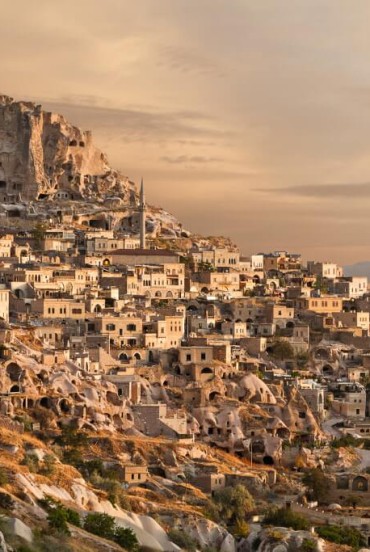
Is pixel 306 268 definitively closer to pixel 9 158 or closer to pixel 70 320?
pixel 9 158

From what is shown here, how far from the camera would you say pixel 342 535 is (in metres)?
54.7

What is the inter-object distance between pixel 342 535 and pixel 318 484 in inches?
Result: 252

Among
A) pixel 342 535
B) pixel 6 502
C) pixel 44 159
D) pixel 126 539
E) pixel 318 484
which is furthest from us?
pixel 44 159

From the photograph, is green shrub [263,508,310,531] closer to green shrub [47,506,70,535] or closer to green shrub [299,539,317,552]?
green shrub [299,539,317,552]

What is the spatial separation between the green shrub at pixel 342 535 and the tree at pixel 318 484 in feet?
15.0

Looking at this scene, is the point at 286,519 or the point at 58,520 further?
the point at 286,519

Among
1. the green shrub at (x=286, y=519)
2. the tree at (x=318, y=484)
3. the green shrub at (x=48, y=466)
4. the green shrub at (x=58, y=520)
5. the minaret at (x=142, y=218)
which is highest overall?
the minaret at (x=142, y=218)

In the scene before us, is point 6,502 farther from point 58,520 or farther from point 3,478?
point 3,478

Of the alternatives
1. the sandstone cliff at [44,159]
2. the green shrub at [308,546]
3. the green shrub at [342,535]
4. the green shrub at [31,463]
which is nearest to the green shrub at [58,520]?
the green shrub at [31,463]

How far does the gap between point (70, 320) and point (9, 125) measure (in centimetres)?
4388

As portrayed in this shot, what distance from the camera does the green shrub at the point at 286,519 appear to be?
179 ft

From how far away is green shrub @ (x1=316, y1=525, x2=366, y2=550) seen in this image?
53.9 m

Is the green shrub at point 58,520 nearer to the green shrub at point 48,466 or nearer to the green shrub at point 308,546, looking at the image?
the green shrub at point 48,466

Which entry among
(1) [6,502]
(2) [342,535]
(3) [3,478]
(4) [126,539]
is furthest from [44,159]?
(1) [6,502]
